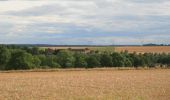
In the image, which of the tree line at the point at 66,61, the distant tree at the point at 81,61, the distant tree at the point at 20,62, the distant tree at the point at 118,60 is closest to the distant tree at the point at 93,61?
the tree line at the point at 66,61

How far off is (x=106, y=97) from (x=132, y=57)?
2436 inches

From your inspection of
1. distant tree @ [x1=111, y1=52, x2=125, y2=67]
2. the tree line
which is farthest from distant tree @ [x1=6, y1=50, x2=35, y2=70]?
distant tree @ [x1=111, y1=52, x2=125, y2=67]

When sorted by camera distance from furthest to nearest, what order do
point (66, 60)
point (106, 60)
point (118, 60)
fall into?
point (106, 60) < point (118, 60) < point (66, 60)

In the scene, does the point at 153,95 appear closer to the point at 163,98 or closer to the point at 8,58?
the point at 163,98

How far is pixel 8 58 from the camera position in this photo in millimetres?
82312

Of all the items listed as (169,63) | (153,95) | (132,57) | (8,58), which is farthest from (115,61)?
(153,95)

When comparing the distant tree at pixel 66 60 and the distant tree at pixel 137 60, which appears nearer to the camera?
the distant tree at pixel 66 60

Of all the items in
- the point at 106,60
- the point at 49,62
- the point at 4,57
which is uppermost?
the point at 4,57

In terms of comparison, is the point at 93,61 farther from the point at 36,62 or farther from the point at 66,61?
the point at 36,62

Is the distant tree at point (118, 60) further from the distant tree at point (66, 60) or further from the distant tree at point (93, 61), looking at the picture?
the distant tree at point (66, 60)

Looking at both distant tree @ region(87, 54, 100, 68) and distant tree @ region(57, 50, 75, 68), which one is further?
distant tree @ region(87, 54, 100, 68)

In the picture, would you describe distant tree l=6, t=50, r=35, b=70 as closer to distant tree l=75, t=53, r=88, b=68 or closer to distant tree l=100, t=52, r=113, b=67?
distant tree l=75, t=53, r=88, b=68

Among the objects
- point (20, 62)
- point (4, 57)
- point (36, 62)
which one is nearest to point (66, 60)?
point (36, 62)

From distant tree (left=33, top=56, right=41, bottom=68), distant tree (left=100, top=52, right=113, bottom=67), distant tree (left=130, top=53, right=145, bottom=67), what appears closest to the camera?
distant tree (left=33, top=56, right=41, bottom=68)
